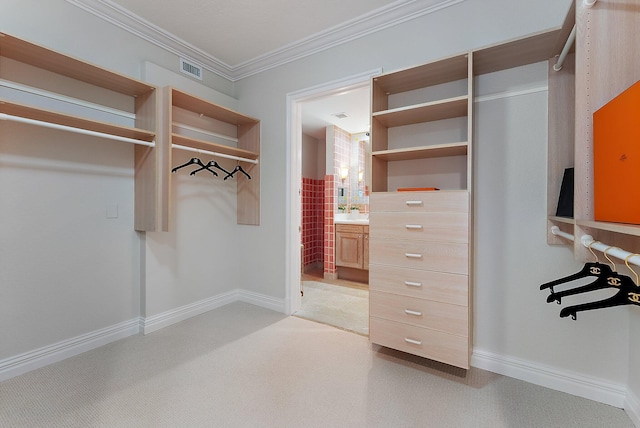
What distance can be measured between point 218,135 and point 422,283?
2.56 meters

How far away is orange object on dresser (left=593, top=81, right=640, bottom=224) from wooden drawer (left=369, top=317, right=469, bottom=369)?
108 cm

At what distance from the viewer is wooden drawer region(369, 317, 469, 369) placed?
1.75 meters

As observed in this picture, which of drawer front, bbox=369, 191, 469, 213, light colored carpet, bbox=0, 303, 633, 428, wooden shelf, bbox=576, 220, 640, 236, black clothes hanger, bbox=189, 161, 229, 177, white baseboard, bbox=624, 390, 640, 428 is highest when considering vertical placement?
black clothes hanger, bbox=189, 161, 229, 177

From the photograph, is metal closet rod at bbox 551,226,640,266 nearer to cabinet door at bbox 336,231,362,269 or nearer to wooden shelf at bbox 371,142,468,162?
wooden shelf at bbox 371,142,468,162

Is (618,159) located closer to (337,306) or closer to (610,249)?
(610,249)

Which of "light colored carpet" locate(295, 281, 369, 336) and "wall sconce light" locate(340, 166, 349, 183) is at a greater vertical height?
"wall sconce light" locate(340, 166, 349, 183)

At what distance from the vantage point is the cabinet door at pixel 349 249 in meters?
4.30

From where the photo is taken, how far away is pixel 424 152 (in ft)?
6.63

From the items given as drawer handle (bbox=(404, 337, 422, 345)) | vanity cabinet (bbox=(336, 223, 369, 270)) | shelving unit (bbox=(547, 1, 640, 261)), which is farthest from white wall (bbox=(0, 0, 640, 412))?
vanity cabinet (bbox=(336, 223, 369, 270))

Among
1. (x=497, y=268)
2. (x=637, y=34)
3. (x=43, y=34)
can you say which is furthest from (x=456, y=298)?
(x=43, y=34)

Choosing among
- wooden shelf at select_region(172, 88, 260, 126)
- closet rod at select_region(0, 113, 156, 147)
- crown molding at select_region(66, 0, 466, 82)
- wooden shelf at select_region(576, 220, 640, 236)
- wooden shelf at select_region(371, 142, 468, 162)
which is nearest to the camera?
wooden shelf at select_region(576, 220, 640, 236)

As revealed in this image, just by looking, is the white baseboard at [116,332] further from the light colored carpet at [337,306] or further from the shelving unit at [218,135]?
the shelving unit at [218,135]

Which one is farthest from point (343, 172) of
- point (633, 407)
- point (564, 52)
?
point (633, 407)

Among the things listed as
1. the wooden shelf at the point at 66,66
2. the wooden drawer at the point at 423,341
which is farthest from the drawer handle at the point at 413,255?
the wooden shelf at the point at 66,66
